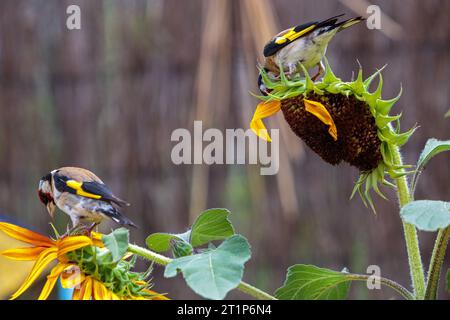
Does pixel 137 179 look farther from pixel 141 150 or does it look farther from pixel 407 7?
pixel 407 7

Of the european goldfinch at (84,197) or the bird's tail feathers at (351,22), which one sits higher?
the bird's tail feathers at (351,22)

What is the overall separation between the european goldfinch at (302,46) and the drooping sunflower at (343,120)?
0.10 metres

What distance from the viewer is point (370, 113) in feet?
2.06

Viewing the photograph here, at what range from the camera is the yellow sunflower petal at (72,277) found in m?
0.58

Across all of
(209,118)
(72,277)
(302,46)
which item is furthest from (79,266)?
(209,118)

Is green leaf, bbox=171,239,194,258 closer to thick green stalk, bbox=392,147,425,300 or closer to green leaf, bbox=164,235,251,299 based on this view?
green leaf, bbox=164,235,251,299

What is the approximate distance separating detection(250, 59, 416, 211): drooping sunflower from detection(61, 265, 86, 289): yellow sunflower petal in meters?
0.18

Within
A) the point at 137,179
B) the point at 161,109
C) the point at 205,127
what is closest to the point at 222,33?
the point at 205,127

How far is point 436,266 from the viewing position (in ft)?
1.89

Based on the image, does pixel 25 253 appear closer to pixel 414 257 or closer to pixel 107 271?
pixel 107 271

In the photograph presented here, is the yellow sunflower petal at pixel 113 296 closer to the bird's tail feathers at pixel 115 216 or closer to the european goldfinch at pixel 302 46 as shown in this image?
the bird's tail feathers at pixel 115 216

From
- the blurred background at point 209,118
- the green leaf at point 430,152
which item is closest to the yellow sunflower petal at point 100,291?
the green leaf at point 430,152

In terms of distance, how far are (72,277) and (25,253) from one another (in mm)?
44

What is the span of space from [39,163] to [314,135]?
1.81 m
